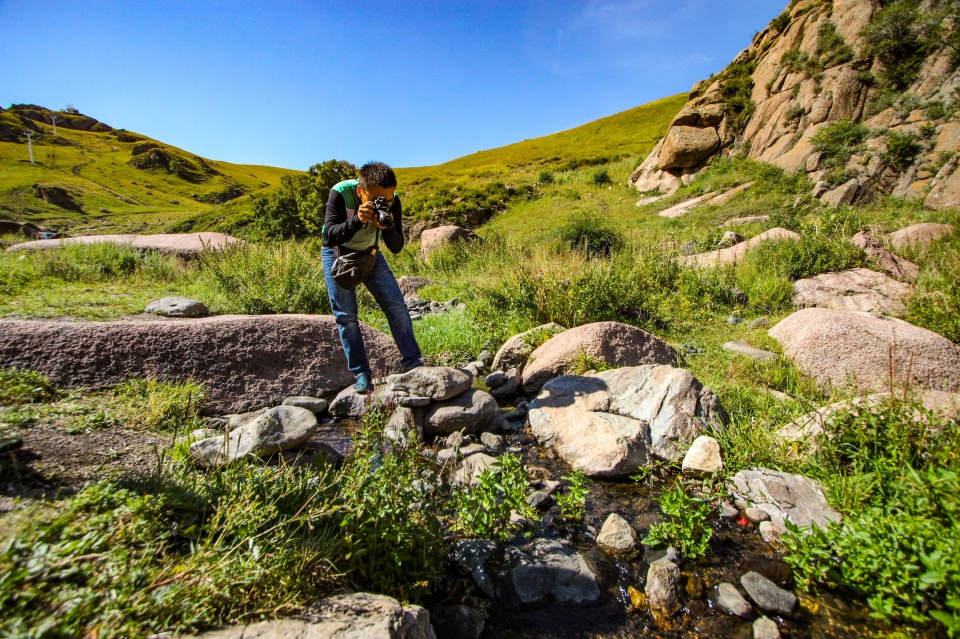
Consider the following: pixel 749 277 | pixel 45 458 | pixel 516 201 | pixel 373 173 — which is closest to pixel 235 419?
pixel 45 458

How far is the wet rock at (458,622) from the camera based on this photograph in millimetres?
2330

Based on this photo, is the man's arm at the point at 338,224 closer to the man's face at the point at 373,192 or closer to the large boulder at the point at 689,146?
the man's face at the point at 373,192

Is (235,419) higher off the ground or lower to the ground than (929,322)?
higher

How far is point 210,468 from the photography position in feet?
8.62

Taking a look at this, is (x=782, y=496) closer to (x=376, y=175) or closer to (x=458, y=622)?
(x=458, y=622)

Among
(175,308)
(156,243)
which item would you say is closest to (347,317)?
(175,308)

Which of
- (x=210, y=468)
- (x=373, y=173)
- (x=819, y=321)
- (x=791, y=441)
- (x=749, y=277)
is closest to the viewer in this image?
(x=210, y=468)

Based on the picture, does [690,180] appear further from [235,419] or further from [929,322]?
[235,419]

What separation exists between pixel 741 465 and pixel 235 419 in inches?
187

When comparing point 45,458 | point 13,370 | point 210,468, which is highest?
point 13,370

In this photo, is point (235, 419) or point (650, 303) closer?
point (235, 419)

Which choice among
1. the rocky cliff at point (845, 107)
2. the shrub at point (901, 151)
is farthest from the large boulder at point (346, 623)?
the shrub at point (901, 151)

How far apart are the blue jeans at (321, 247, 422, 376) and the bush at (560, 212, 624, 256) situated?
9.31 metres

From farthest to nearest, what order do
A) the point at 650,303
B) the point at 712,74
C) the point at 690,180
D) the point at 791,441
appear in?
the point at 712,74, the point at 690,180, the point at 650,303, the point at 791,441
